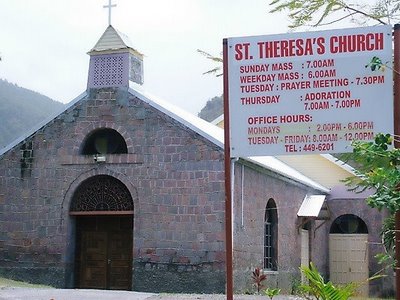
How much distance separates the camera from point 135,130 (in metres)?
16.9

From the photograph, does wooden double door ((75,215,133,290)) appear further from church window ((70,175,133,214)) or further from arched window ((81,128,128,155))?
arched window ((81,128,128,155))

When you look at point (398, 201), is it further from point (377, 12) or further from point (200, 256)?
point (200, 256)

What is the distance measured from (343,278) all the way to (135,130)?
487 inches

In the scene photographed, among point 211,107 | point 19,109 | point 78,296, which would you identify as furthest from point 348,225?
point 19,109

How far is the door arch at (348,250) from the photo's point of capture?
84.1ft

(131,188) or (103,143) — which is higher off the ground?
(103,143)

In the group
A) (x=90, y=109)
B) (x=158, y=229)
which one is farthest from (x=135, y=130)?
(x=158, y=229)

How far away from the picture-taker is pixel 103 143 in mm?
17562

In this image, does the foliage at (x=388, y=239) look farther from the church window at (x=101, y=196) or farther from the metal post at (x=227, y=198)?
the church window at (x=101, y=196)

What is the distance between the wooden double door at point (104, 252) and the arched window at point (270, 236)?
4.08 metres

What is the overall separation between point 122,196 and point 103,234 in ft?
4.04

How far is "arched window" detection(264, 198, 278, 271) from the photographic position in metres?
19.3

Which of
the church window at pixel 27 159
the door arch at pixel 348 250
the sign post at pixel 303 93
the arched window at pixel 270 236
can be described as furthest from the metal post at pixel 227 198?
the door arch at pixel 348 250

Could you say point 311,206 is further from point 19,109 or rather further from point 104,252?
point 19,109
